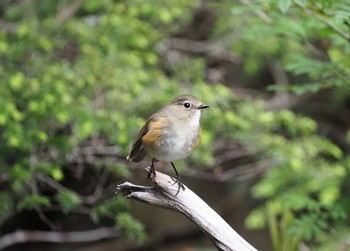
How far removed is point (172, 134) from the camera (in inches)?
132

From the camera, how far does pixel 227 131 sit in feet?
17.0

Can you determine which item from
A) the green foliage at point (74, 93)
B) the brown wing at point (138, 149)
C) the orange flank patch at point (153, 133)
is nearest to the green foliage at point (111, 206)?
the green foliage at point (74, 93)

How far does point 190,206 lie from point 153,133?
41 cm

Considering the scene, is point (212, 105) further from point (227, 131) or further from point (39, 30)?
point (39, 30)

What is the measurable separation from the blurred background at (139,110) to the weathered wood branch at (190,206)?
527 mm

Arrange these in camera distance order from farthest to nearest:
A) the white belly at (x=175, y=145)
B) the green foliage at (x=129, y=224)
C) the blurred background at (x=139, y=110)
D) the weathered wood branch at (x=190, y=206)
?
the green foliage at (x=129, y=224) < the blurred background at (x=139, y=110) < the white belly at (x=175, y=145) < the weathered wood branch at (x=190, y=206)

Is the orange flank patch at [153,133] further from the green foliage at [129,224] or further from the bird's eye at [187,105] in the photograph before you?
the green foliage at [129,224]

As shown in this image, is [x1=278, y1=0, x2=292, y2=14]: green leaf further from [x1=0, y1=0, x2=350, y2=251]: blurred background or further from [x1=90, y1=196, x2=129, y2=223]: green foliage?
[x1=90, y1=196, x2=129, y2=223]: green foliage

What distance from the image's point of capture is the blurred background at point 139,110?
A: 13.9 feet

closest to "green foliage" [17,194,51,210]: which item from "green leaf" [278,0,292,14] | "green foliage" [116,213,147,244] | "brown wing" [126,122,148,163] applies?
"green foliage" [116,213,147,244]

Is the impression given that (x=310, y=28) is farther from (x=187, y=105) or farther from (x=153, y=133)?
(x=153, y=133)

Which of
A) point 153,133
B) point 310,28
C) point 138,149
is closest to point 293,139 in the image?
point 310,28

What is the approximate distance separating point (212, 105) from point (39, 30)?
63.6 inches

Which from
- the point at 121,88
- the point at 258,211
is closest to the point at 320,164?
the point at 258,211
